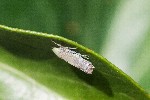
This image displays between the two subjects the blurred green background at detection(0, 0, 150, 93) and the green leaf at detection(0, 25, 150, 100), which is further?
the blurred green background at detection(0, 0, 150, 93)

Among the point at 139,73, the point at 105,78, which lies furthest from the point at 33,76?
the point at 139,73

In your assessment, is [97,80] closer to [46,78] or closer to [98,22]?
[46,78]

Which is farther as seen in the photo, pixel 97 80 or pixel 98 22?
pixel 98 22

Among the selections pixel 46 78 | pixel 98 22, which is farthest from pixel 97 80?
pixel 98 22

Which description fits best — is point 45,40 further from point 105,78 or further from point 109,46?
point 109,46

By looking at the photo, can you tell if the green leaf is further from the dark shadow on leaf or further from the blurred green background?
the blurred green background

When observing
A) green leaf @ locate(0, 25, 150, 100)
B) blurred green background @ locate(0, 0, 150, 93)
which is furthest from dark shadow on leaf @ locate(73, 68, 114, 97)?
blurred green background @ locate(0, 0, 150, 93)
